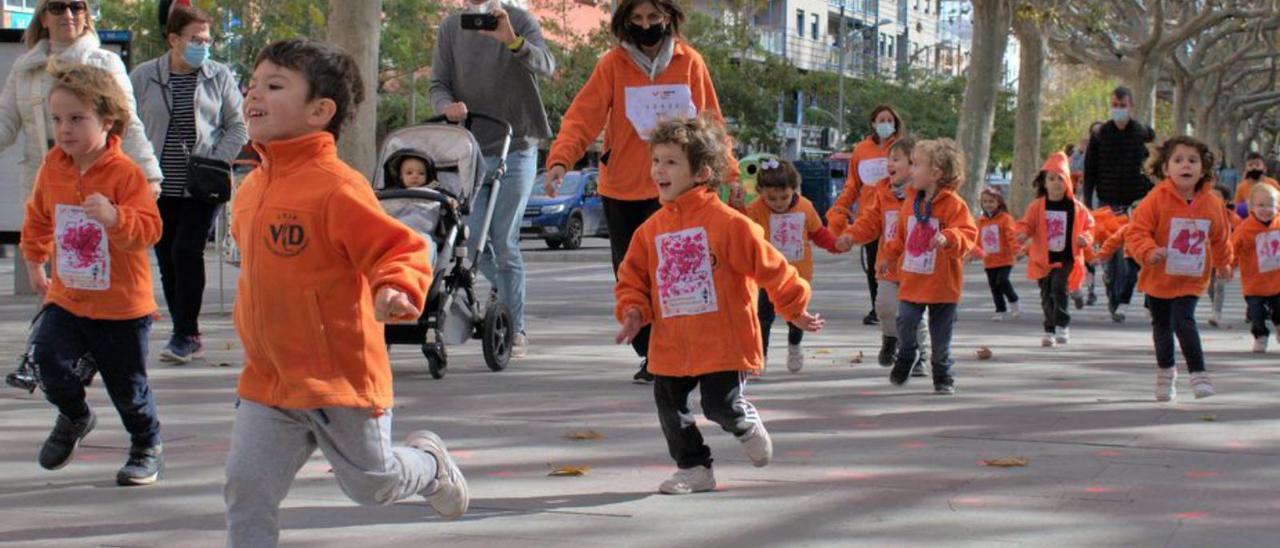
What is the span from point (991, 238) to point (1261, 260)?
10.2 feet

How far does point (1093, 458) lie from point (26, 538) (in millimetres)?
3955

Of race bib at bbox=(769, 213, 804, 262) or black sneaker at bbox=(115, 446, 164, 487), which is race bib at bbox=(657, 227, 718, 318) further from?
race bib at bbox=(769, 213, 804, 262)

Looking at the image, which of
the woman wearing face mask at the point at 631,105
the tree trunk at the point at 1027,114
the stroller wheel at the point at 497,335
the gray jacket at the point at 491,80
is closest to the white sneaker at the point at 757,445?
the woman wearing face mask at the point at 631,105

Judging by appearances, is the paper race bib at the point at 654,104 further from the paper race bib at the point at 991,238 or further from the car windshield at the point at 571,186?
the car windshield at the point at 571,186

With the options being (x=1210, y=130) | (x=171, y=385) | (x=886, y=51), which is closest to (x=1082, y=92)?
(x=886, y=51)

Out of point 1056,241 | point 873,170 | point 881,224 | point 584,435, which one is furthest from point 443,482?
point 1056,241

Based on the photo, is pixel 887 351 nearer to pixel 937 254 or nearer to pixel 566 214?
pixel 937 254

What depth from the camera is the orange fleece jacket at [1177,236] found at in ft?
31.7

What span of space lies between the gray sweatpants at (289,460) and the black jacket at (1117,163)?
42.8 ft

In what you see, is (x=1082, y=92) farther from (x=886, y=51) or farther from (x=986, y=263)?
(x=986, y=263)

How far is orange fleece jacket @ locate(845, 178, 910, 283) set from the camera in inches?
423

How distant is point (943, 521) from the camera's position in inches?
236

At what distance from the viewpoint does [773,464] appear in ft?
23.5

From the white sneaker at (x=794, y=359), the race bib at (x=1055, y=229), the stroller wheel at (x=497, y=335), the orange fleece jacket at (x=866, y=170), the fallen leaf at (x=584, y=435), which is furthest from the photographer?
the race bib at (x=1055, y=229)
